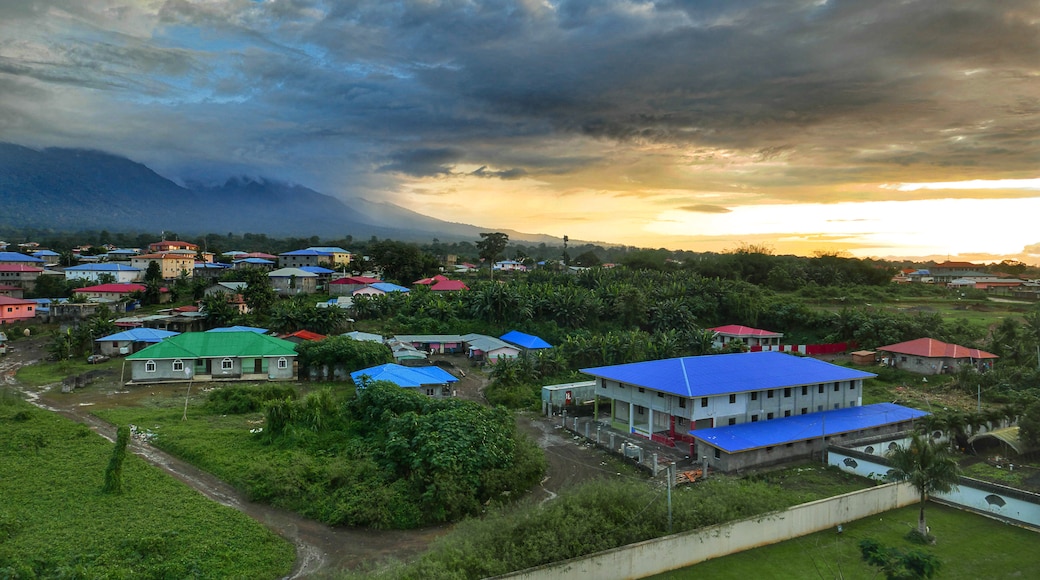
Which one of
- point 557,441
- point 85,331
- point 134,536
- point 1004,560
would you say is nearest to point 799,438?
point 1004,560

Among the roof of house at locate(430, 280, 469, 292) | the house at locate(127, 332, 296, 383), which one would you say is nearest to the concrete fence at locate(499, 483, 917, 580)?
the house at locate(127, 332, 296, 383)

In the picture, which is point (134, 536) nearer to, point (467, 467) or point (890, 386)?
point (467, 467)

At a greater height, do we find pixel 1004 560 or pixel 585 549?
pixel 585 549

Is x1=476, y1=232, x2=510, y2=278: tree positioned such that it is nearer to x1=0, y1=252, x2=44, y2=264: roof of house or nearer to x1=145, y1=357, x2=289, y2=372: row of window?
x1=145, y1=357, x2=289, y2=372: row of window

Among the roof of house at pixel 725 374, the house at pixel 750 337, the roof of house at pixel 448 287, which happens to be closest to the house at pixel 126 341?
the roof of house at pixel 448 287

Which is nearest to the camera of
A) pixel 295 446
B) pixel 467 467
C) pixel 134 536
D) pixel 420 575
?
pixel 420 575

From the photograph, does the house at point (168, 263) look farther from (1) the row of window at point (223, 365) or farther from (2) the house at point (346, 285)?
(1) the row of window at point (223, 365)
